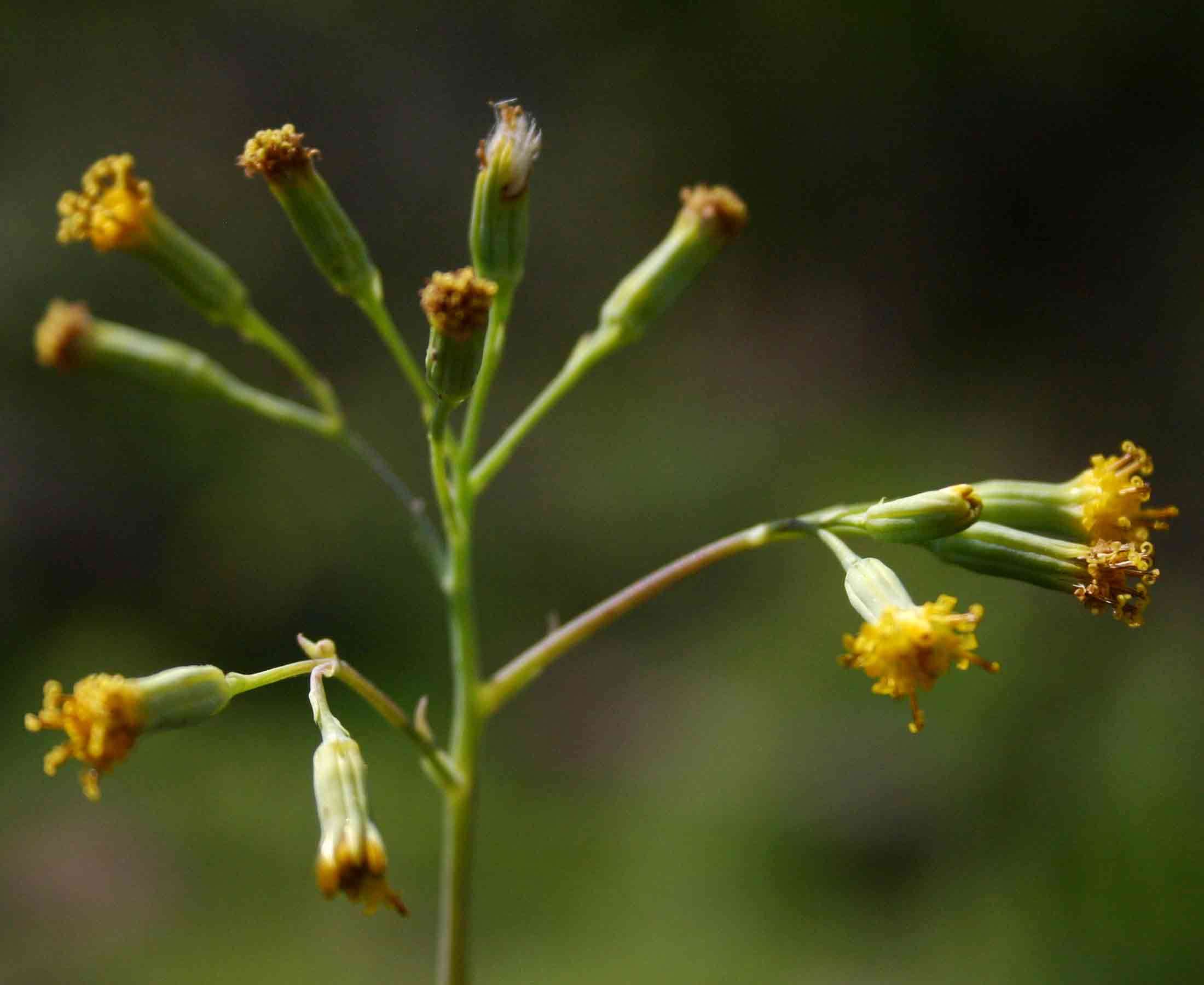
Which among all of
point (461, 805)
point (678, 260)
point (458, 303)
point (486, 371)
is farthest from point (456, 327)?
point (461, 805)

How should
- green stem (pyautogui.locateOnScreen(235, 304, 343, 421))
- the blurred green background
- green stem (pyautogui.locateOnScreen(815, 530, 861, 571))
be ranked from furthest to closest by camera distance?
the blurred green background < green stem (pyautogui.locateOnScreen(235, 304, 343, 421)) < green stem (pyautogui.locateOnScreen(815, 530, 861, 571))

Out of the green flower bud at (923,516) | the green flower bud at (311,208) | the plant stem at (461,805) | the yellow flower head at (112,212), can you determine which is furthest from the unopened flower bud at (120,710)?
the green flower bud at (923,516)

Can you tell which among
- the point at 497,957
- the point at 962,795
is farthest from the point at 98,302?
the point at 962,795

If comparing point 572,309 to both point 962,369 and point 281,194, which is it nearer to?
point 962,369

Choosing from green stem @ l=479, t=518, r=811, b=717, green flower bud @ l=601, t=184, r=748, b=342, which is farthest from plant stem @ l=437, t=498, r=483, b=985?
green flower bud @ l=601, t=184, r=748, b=342

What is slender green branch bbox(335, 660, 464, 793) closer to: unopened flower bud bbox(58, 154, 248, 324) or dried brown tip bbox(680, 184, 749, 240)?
unopened flower bud bbox(58, 154, 248, 324)

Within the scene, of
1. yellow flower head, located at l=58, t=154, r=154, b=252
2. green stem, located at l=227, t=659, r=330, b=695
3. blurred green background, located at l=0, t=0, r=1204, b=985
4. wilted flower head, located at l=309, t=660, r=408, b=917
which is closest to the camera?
wilted flower head, located at l=309, t=660, r=408, b=917

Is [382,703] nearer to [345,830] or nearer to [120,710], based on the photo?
[345,830]
